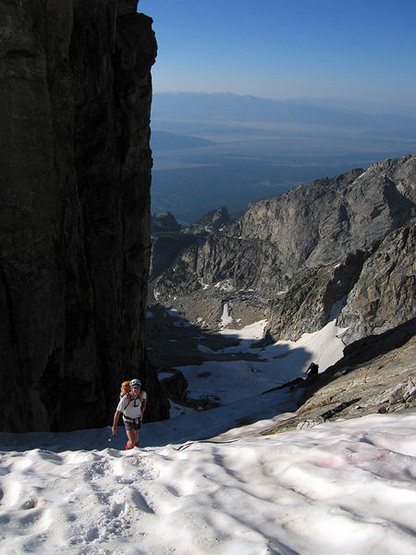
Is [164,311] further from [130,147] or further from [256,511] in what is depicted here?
[256,511]

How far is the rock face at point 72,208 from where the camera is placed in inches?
708

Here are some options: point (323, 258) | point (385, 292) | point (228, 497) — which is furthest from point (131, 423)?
point (323, 258)

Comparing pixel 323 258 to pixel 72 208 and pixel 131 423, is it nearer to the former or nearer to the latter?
pixel 72 208

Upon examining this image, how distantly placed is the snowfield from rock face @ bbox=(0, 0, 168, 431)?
7635 millimetres

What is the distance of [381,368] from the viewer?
68.9ft

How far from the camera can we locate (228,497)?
7855mm

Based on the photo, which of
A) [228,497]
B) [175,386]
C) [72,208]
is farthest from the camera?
[175,386]

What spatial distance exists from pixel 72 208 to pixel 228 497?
15.9 m

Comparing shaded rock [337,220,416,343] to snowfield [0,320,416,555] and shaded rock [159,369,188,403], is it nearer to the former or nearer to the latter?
shaded rock [159,369,188,403]

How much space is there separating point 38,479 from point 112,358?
576 inches

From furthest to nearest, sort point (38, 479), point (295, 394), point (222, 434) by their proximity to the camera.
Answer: point (295, 394), point (222, 434), point (38, 479)

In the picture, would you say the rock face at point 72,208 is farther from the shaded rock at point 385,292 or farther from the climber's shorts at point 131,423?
the shaded rock at point 385,292

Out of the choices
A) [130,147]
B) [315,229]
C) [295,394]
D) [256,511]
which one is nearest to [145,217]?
[130,147]

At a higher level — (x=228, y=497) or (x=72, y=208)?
(x=72, y=208)
